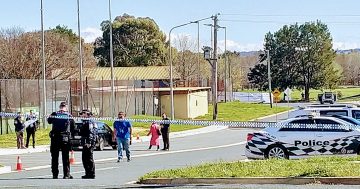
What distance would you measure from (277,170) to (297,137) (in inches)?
262

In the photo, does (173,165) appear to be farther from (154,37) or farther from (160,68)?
(154,37)

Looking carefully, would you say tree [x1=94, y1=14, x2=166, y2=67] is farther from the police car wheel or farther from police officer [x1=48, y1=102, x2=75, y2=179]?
police officer [x1=48, y1=102, x2=75, y2=179]

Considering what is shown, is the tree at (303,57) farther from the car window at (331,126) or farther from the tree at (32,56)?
the car window at (331,126)

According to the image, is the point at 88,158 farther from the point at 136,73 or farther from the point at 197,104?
the point at 136,73

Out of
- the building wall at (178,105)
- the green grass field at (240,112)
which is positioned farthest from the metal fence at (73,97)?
the green grass field at (240,112)

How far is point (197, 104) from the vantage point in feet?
237

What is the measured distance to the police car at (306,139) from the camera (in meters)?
21.9

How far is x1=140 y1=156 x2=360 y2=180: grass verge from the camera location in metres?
14.8

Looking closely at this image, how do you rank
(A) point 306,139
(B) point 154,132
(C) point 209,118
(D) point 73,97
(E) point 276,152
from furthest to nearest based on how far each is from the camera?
(C) point 209,118, (D) point 73,97, (B) point 154,132, (E) point 276,152, (A) point 306,139

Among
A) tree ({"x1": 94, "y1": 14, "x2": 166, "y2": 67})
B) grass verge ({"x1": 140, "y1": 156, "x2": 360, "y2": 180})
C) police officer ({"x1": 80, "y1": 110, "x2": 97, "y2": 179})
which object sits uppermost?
tree ({"x1": 94, "y1": 14, "x2": 166, "y2": 67})

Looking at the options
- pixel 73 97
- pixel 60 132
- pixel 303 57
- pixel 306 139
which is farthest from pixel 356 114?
pixel 303 57

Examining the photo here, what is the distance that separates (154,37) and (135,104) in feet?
150

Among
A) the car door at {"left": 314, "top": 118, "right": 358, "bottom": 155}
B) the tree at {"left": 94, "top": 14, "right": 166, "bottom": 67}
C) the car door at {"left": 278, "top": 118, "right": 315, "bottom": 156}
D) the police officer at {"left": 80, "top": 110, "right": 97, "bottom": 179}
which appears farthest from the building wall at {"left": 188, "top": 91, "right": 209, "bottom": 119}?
the police officer at {"left": 80, "top": 110, "right": 97, "bottom": 179}

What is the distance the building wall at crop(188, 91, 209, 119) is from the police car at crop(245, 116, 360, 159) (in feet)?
151
